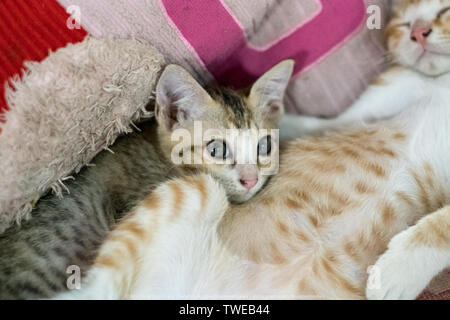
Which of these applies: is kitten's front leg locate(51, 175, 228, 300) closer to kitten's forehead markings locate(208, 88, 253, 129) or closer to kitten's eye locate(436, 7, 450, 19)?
kitten's forehead markings locate(208, 88, 253, 129)

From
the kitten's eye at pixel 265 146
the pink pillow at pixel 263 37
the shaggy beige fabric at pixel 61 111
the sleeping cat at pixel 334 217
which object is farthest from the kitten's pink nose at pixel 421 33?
→ the shaggy beige fabric at pixel 61 111

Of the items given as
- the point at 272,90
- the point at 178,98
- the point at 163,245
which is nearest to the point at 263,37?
the point at 272,90

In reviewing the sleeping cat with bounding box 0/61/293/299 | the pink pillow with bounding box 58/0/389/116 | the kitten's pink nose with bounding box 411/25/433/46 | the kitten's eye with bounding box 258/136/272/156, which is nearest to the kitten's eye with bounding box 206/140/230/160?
the sleeping cat with bounding box 0/61/293/299

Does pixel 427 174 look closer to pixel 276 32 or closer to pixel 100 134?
pixel 276 32

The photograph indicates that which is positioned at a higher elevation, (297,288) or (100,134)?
(100,134)

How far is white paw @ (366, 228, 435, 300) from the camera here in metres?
1.12

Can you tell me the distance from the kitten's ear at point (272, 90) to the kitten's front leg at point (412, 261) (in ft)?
1.78

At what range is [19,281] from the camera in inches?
42.3

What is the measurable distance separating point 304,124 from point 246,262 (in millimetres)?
546

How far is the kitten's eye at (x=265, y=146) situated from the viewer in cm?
137

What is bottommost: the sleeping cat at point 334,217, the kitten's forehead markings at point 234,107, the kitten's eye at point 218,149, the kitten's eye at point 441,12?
the sleeping cat at point 334,217

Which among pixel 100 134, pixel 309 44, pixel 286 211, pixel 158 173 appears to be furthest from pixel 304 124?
pixel 100 134

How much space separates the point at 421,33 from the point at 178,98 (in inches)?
28.5

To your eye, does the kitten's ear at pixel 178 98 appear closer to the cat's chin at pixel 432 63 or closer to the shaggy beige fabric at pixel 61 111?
the shaggy beige fabric at pixel 61 111
